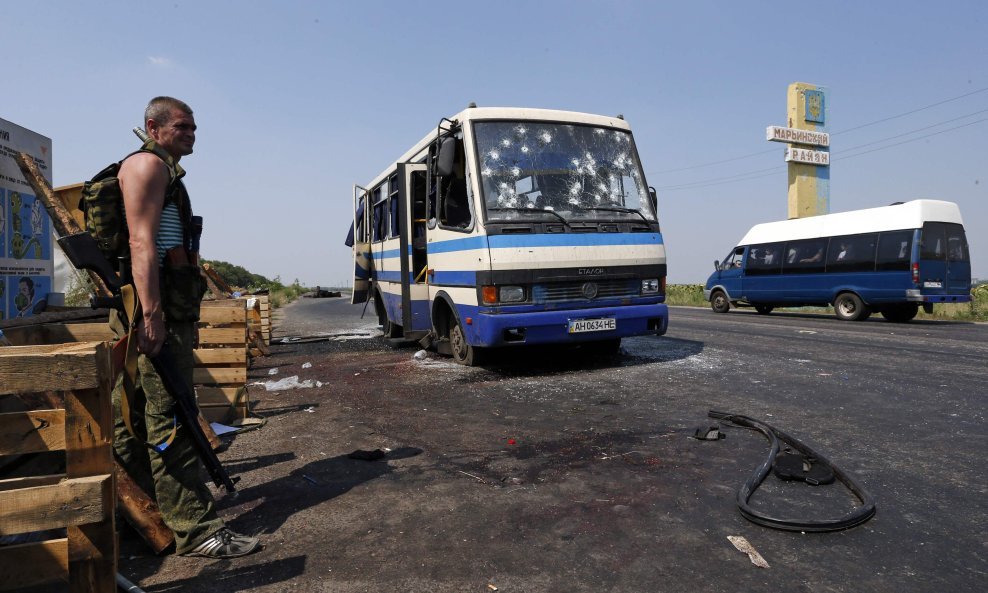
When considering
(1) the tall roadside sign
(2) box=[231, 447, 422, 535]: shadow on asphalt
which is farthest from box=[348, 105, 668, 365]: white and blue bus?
(1) the tall roadside sign

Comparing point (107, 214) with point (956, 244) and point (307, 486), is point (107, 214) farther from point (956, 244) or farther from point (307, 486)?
point (956, 244)

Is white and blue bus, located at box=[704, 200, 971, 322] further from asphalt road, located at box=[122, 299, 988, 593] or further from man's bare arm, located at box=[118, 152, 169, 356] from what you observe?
man's bare arm, located at box=[118, 152, 169, 356]

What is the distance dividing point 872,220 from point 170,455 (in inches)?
658

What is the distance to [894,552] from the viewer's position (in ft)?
8.68

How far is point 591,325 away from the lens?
7199mm

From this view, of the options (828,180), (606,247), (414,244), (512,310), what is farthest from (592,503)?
(828,180)

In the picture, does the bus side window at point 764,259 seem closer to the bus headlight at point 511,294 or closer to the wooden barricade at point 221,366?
the bus headlight at point 511,294

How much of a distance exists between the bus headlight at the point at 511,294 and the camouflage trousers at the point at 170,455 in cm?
408

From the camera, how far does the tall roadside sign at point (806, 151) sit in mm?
27719

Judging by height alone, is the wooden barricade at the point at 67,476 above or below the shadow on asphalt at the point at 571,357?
above

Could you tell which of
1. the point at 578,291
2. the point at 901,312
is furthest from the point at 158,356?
the point at 901,312

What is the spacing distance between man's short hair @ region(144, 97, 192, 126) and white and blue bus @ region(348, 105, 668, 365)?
4005 mm

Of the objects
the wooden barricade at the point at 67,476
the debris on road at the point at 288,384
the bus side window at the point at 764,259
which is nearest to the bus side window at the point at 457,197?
the debris on road at the point at 288,384

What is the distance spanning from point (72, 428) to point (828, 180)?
1249 inches
